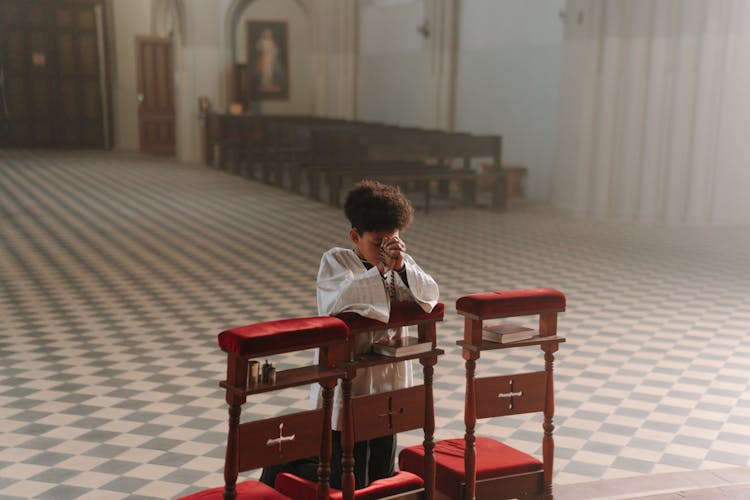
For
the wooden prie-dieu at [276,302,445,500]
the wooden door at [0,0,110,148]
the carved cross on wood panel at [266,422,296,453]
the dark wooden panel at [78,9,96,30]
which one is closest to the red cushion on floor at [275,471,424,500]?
the wooden prie-dieu at [276,302,445,500]

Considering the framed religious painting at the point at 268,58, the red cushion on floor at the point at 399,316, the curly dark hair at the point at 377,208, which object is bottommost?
the red cushion on floor at the point at 399,316

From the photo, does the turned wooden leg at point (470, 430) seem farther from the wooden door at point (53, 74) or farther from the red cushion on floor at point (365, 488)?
the wooden door at point (53, 74)

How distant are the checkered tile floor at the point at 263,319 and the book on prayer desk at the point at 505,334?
1053mm

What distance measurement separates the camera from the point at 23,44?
23188 millimetres

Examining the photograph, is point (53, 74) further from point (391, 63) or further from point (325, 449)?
point (325, 449)

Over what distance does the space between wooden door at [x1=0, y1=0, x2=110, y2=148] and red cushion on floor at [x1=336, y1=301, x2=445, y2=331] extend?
2236 cm

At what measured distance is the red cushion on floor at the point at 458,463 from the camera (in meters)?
3.47

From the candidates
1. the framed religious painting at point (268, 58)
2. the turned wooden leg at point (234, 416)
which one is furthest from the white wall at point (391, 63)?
the turned wooden leg at point (234, 416)

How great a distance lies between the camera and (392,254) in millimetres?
3273

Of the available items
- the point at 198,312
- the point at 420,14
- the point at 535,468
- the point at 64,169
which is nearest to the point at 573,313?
the point at 198,312

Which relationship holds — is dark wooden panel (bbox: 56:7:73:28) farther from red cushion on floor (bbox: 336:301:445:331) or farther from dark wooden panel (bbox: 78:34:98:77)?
red cushion on floor (bbox: 336:301:445:331)

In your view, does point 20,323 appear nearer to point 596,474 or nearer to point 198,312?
point 198,312

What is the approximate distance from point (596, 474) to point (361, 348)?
161cm

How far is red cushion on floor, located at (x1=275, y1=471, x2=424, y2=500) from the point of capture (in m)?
3.08
